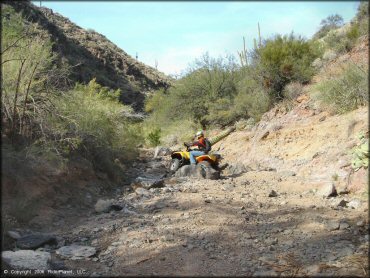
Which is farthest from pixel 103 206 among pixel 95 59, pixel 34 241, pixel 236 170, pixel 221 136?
pixel 95 59

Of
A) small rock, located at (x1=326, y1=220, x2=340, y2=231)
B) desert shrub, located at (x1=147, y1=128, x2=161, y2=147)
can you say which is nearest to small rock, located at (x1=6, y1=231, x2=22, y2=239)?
small rock, located at (x1=326, y1=220, x2=340, y2=231)

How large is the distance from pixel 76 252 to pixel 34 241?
670 millimetres

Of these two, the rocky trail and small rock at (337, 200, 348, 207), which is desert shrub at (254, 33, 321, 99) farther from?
small rock at (337, 200, 348, 207)

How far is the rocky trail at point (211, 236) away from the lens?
543cm

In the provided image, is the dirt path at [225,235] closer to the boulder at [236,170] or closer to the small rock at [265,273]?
the small rock at [265,273]

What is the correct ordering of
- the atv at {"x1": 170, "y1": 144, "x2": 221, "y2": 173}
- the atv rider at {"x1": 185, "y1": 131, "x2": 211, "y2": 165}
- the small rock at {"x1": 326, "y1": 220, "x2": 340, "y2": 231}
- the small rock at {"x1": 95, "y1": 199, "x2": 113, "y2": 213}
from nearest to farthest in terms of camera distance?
the small rock at {"x1": 326, "y1": 220, "x2": 340, "y2": 231}
the small rock at {"x1": 95, "y1": 199, "x2": 113, "y2": 213}
the atv at {"x1": 170, "y1": 144, "x2": 221, "y2": 173}
the atv rider at {"x1": 185, "y1": 131, "x2": 211, "y2": 165}

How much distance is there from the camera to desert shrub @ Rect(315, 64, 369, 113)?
11289 millimetres

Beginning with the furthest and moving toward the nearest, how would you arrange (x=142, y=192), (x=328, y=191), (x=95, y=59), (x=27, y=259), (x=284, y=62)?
(x=95, y=59) → (x=284, y=62) → (x=142, y=192) → (x=328, y=191) → (x=27, y=259)

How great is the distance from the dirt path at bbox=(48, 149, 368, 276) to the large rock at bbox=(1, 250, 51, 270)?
0.32m

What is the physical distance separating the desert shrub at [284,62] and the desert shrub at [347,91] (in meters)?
3.96

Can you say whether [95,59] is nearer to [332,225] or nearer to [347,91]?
[347,91]

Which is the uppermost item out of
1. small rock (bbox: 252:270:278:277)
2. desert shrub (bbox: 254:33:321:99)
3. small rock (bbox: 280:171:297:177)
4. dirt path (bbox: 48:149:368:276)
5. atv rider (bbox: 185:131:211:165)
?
desert shrub (bbox: 254:33:321:99)

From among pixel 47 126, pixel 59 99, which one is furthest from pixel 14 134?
pixel 59 99

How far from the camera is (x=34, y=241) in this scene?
617 centimetres
